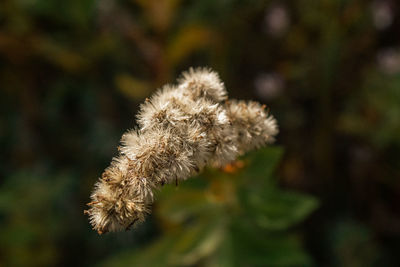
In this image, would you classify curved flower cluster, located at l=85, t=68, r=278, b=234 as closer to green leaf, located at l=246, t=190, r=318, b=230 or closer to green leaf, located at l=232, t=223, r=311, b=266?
green leaf, located at l=246, t=190, r=318, b=230

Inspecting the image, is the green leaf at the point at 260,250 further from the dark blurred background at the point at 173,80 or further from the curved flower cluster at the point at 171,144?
the curved flower cluster at the point at 171,144

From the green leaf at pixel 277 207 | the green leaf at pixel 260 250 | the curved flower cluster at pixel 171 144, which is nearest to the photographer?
the curved flower cluster at pixel 171 144

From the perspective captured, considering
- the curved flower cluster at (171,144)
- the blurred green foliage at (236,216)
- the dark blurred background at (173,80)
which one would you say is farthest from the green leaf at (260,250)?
the curved flower cluster at (171,144)

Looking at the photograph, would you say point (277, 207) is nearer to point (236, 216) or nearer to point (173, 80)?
point (236, 216)

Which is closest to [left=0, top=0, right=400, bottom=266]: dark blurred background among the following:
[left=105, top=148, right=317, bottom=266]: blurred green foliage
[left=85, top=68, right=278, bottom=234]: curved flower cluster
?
[left=105, top=148, right=317, bottom=266]: blurred green foliage

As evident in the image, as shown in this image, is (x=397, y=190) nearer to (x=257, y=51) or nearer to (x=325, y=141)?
(x=325, y=141)
